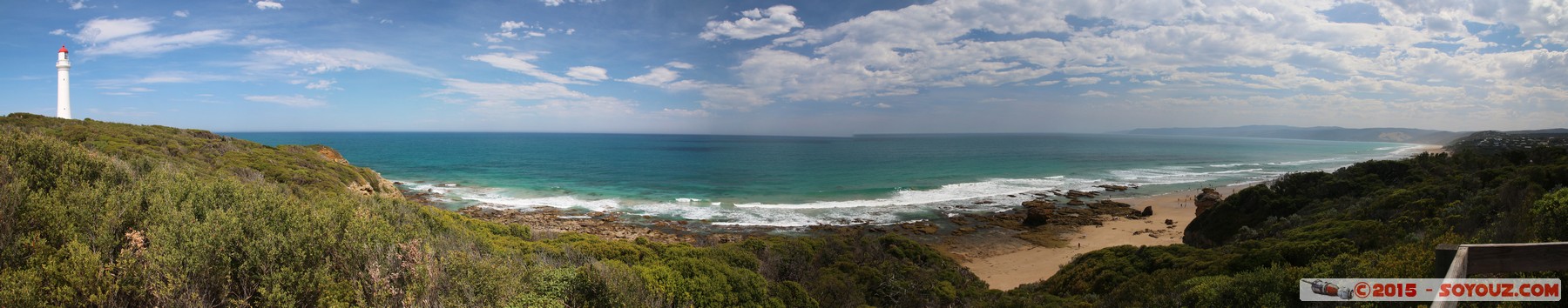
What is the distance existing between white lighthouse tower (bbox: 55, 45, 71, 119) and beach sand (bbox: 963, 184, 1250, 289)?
→ 138 feet

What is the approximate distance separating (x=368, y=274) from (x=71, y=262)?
7.97 ft

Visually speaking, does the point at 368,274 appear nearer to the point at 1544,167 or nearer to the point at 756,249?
the point at 756,249

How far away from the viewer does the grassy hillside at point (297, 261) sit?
5.01 m

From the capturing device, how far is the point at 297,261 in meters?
5.64

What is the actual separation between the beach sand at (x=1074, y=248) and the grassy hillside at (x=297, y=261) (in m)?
5.07

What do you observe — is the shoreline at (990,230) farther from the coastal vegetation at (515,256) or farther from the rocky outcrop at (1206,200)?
the coastal vegetation at (515,256)

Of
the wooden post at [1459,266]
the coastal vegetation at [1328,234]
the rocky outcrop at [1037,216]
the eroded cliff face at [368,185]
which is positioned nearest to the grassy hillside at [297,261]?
the coastal vegetation at [1328,234]

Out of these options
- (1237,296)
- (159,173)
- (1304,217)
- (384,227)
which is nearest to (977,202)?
(1304,217)

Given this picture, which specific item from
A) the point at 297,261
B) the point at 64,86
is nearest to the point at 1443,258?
the point at 297,261

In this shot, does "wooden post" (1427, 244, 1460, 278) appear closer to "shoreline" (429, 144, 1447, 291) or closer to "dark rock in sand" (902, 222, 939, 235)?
"shoreline" (429, 144, 1447, 291)

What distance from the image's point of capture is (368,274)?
554cm

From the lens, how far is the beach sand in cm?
1614

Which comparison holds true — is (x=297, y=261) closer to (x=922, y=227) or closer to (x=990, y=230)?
(x=922, y=227)

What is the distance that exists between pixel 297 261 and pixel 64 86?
123 feet
